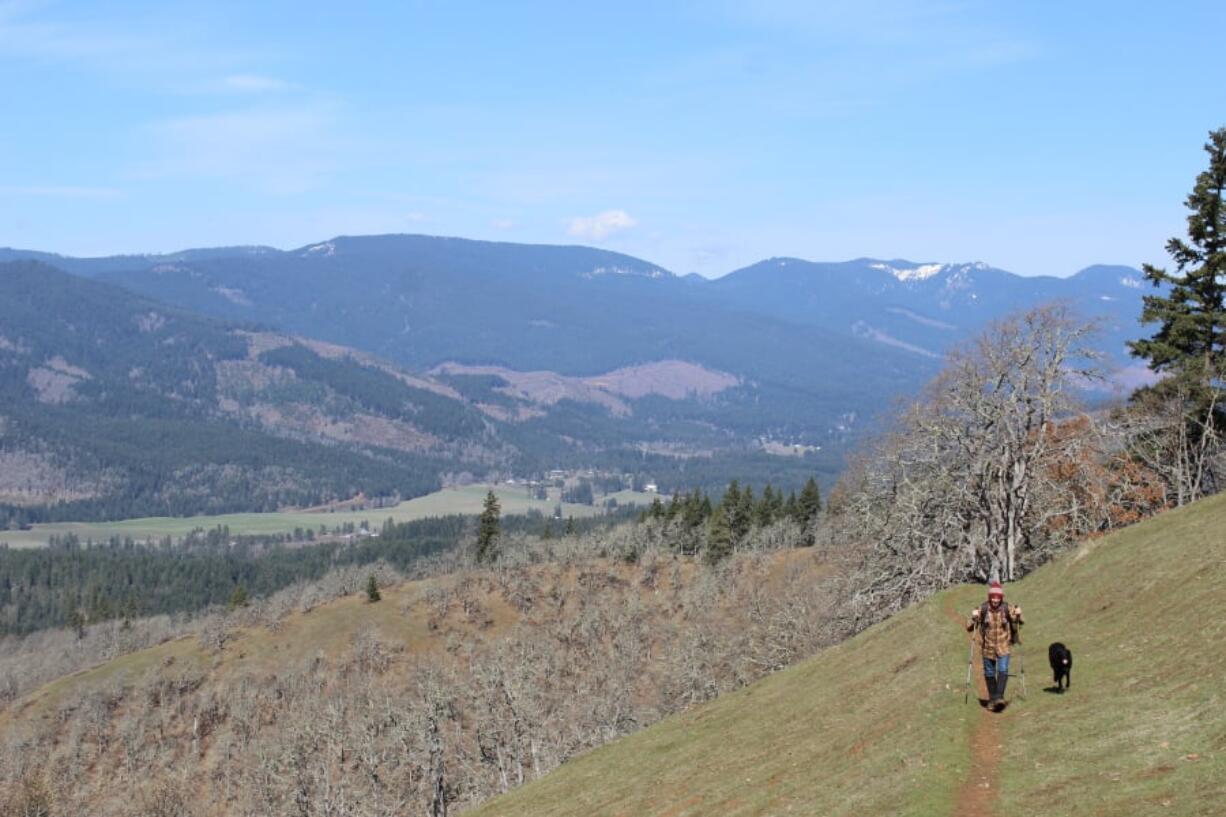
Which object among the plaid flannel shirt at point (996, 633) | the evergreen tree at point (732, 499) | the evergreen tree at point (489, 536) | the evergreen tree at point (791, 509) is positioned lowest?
the evergreen tree at point (489, 536)

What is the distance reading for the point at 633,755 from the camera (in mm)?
43219

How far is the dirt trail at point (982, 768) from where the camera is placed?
22.9m

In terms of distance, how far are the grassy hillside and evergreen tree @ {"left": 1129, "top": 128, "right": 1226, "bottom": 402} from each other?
17763 mm

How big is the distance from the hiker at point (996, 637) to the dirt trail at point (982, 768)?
0.78m

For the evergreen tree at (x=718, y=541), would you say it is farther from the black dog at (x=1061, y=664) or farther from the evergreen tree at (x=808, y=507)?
the black dog at (x=1061, y=664)

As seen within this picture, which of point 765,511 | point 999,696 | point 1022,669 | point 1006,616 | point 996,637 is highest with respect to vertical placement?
point 1006,616

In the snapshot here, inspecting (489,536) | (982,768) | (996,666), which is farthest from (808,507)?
(982,768)

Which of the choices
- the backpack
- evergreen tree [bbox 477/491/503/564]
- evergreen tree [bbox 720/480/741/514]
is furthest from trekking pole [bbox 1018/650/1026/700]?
Result: evergreen tree [bbox 477/491/503/564]

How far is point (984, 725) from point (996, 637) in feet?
7.75

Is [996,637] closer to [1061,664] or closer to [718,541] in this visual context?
[1061,664]

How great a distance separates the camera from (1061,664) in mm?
29531

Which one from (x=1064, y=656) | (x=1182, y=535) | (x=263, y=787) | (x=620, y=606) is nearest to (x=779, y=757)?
(x=1064, y=656)

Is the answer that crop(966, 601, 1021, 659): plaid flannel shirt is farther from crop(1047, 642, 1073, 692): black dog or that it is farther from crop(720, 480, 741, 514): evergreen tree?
crop(720, 480, 741, 514): evergreen tree

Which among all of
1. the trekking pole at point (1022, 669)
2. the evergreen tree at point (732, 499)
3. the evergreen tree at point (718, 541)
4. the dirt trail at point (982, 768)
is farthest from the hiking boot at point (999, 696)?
the evergreen tree at point (732, 499)
